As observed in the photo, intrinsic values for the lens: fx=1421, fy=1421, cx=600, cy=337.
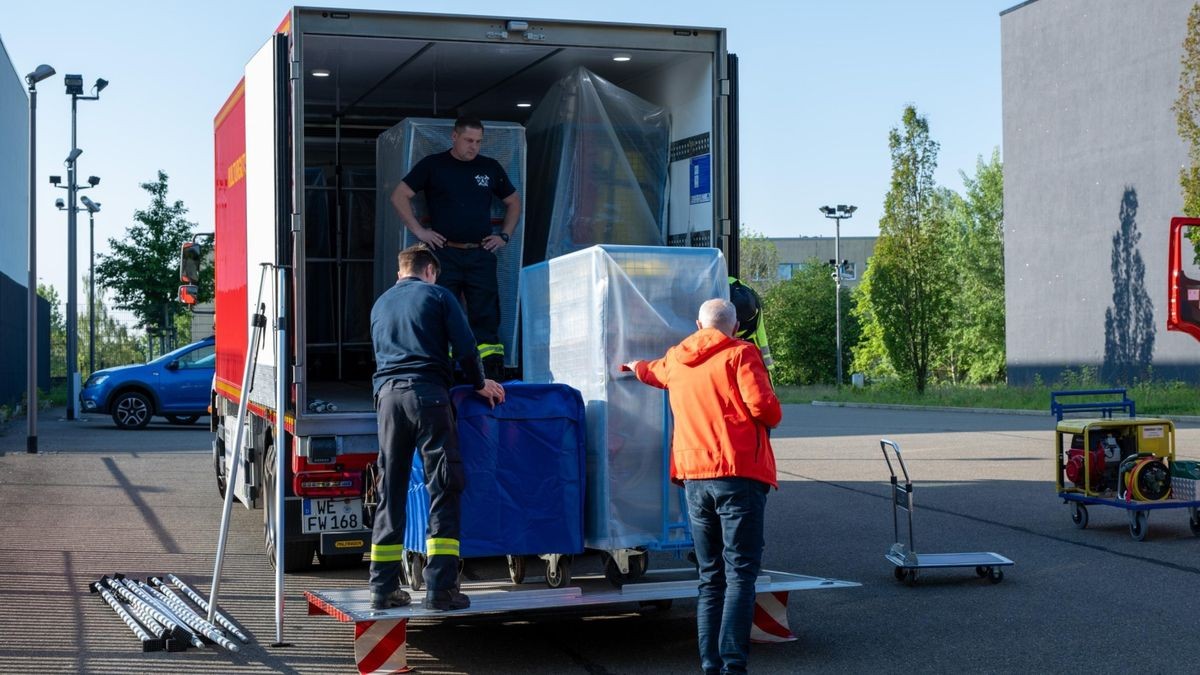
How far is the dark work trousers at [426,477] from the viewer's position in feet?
22.7

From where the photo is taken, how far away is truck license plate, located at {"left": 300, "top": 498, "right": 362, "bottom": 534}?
8.84 meters

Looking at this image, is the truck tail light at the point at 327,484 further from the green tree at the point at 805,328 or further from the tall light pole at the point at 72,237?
the green tree at the point at 805,328

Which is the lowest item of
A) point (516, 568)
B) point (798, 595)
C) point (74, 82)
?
point (798, 595)

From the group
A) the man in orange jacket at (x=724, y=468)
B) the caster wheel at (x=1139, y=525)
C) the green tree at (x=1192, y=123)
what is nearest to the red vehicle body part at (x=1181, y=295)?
the caster wheel at (x=1139, y=525)

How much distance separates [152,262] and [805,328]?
46.2m

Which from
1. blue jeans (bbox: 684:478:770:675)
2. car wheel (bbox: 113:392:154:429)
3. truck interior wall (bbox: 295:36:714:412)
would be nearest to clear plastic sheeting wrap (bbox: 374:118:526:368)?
truck interior wall (bbox: 295:36:714:412)

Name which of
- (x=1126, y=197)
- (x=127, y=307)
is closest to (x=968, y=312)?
(x=1126, y=197)

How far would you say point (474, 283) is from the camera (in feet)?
30.0

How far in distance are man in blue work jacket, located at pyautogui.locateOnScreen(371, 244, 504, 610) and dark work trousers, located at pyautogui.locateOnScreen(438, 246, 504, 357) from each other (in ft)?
5.95

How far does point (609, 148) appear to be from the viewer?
9.59m

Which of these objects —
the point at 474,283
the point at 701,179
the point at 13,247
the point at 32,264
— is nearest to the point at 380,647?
the point at 474,283

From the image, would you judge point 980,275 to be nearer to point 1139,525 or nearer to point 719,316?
point 1139,525

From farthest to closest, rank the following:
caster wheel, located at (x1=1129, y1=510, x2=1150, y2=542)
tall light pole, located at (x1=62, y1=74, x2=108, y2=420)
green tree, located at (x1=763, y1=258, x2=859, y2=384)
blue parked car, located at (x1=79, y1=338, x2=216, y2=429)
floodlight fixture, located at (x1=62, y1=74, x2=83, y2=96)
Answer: green tree, located at (x1=763, y1=258, x2=859, y2=384) → floodlight fixture, located at (x1=62, y1=74, x2=83, y2=96) → tall light pole, located at (x1=62, y1=74, x2=108, y2=420) → blue parked car, located at (x1=79, y1=338, x2=216, y2=429) → caster wheel, located at (x1=1129, y1=510, x2=1150, y2=542)

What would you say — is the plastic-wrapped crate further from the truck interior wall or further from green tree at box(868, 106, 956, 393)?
green tree at box(868, 106, 956, 393)
